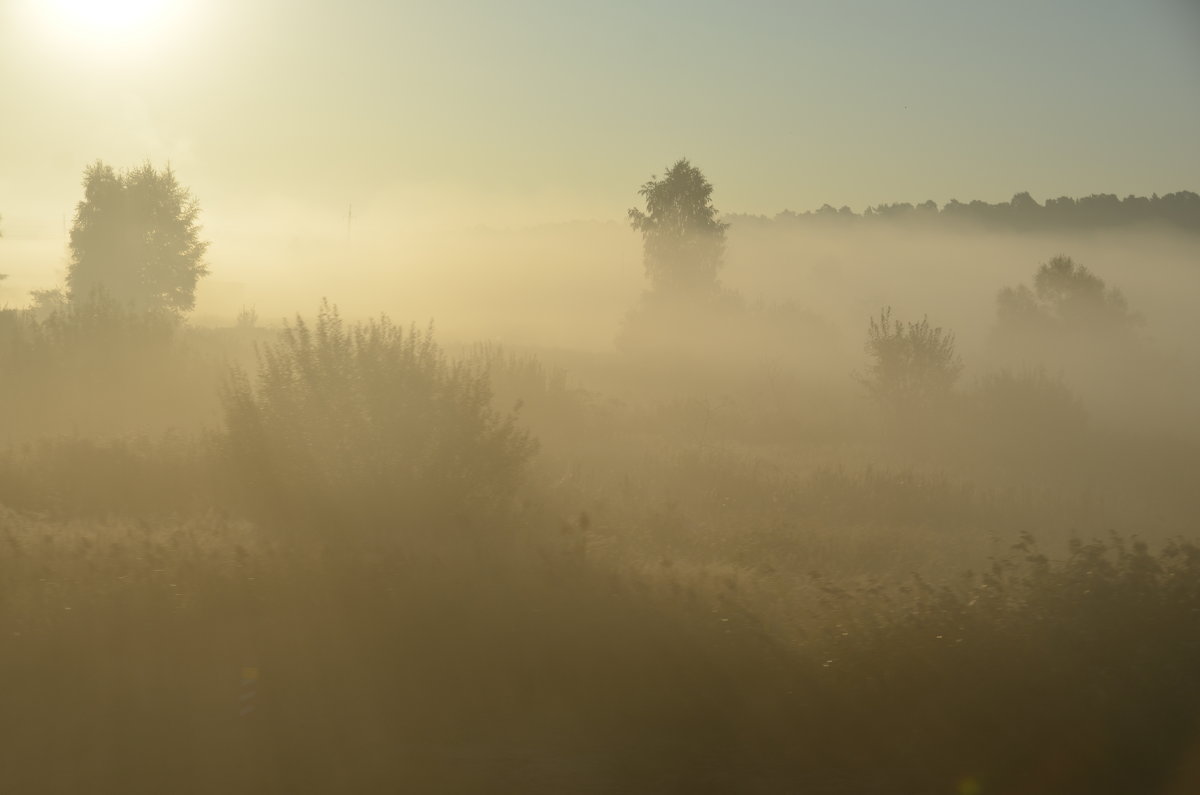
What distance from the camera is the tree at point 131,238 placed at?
42.1m

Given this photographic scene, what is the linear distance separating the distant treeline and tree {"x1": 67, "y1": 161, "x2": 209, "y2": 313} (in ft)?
315

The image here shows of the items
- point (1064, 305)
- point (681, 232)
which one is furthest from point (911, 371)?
point (1064, 305)

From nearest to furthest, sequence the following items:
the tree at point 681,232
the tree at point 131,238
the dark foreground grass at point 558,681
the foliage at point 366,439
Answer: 1. the dark foreground grass at point 558,681
2. the foliage at point 366,439
3. the tree at point 131,238
4. the tree at point 681,232

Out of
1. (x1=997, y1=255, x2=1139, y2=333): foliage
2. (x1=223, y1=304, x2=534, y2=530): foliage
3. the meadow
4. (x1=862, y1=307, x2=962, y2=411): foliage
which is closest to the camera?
the meadow

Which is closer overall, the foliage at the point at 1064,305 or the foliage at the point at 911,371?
the foliage at the point at 911,371

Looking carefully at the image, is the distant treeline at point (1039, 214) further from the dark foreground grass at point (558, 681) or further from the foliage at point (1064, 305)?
the dark foreground grass at point (558, 681)

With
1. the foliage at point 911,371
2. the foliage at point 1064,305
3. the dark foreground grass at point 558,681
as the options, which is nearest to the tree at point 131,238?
the foliage at point 911,371

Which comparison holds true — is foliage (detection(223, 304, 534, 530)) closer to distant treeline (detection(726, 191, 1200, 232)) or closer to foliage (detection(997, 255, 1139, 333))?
foliage (detection(997, 255, 1139, 333))

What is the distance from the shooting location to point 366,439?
36.1ft

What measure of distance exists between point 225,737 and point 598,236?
446 feet

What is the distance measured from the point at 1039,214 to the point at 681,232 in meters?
82.4

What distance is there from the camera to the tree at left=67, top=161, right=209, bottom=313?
42125 millimetres

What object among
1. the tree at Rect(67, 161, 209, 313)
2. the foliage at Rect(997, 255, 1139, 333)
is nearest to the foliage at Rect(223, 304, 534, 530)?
the tree at Rect(67, 161, 209, 313)

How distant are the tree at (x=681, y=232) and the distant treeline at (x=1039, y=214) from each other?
7788cm
